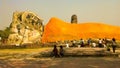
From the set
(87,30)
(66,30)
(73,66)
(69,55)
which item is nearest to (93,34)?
(87,30)

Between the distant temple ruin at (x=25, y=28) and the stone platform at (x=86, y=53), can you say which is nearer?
the stone platform at (x=86, y=53)

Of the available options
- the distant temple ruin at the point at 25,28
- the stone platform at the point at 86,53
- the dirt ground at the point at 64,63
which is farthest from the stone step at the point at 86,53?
the distant temple ruin at the point at 25,28

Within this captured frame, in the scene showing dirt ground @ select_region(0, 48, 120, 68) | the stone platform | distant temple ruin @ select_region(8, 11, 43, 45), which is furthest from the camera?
distant temple ruin @ select_region(8, 11, 43, 45)

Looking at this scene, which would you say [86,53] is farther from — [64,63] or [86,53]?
[64,63]

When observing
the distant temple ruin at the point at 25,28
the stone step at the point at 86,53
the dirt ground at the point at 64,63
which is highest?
the distant temple ruin at the point at 25,28

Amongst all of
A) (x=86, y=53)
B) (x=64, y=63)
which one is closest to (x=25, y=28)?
(x=86, y=53)

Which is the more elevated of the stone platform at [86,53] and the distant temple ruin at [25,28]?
the distant temple ruin at [25,28]

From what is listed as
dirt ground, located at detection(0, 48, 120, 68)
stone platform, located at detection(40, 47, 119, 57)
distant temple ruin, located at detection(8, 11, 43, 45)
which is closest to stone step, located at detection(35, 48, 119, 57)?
stone platform, located at detection(40, 47, 119, 57)

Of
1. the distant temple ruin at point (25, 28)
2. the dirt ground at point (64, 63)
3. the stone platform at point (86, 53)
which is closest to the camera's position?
the dirt ground at point (64, 63)

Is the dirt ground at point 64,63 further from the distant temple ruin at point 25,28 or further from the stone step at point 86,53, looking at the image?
the distant temple ruin at point 25,28

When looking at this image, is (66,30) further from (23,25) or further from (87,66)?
(87,66)

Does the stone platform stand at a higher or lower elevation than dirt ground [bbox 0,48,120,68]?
higher

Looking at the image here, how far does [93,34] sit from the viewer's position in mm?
66188

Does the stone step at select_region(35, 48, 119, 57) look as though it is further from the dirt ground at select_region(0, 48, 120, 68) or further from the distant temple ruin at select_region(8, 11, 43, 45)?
the distant temple ruin at select_region(8, 11, 43, 45)
